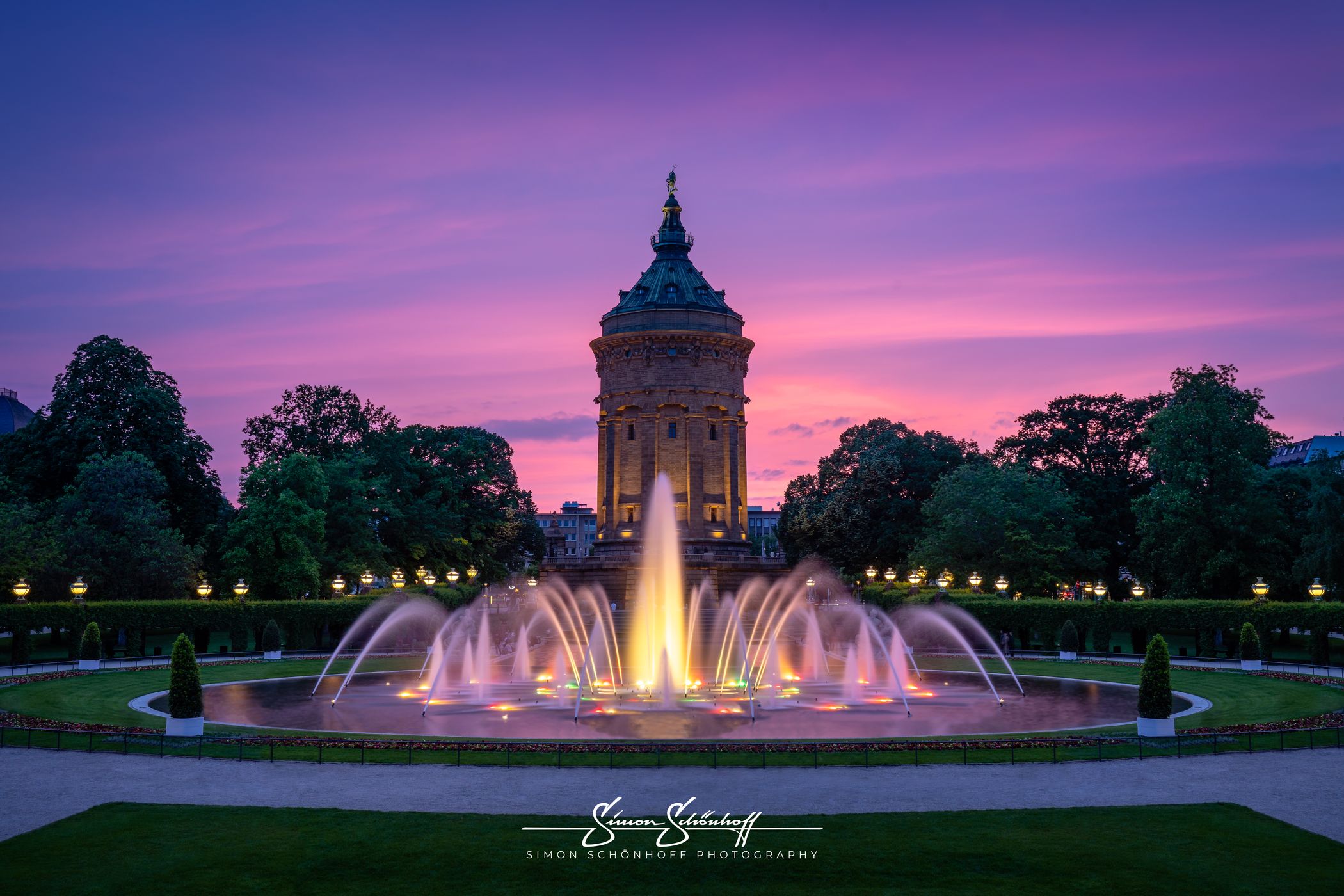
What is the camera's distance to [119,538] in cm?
6469

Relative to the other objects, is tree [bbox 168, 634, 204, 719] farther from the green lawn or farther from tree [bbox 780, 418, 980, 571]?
tree [bbox 780, 418, 980, 571]

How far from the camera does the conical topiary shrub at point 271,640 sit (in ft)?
196

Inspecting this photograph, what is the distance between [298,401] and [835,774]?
239 ft

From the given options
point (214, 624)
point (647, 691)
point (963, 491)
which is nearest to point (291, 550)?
point (214, 624)

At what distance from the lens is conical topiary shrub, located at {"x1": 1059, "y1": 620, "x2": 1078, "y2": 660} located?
196ft

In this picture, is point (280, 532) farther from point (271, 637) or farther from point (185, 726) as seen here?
point (185, 726)

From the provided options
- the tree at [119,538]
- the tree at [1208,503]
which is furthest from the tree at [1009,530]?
the tree at [119,538]

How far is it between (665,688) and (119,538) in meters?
43.5

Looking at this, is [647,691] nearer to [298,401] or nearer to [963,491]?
[963,491]

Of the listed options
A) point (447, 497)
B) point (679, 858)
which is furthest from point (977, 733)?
point (447, 497)

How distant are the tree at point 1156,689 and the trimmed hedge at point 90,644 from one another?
46268 millimetres

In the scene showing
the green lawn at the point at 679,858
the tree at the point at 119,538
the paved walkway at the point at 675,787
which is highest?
the tree at the point at 119,538

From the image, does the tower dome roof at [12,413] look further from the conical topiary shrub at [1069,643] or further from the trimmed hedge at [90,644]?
the conical topiary shrub at [1069,643]

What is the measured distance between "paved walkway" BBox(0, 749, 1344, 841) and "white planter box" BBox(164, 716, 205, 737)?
323 cm
